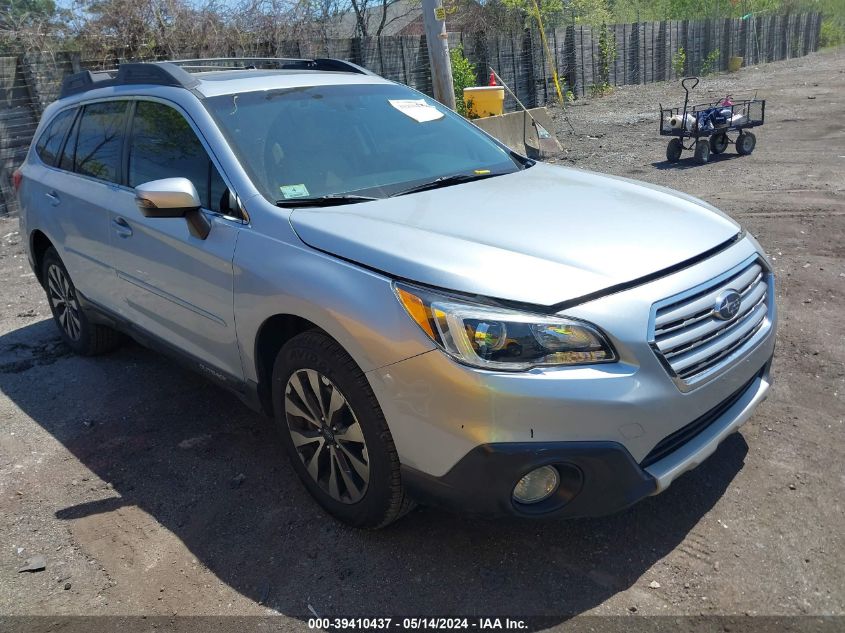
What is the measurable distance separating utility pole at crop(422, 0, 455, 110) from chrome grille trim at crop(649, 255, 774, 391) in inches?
305

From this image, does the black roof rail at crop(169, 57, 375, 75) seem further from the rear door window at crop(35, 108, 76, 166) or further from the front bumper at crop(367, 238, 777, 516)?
the front bumper at crop(367, 238, 777, 516)

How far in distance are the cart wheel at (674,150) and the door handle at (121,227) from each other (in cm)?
927

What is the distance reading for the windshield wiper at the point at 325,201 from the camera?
311 centimetres

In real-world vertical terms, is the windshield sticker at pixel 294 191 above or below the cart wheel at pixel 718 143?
above

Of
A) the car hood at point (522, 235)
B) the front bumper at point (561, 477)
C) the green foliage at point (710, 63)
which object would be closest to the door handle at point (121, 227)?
the car hood at point (522, 235)

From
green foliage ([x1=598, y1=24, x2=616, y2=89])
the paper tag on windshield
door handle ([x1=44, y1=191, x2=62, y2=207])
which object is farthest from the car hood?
green foliage ([x1=598, y1=24, x2=616, y2=89])

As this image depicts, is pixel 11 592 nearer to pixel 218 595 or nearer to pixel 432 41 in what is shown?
pixel 218 595

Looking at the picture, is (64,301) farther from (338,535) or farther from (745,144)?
(745,144)

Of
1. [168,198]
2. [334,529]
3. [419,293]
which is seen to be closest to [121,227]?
[168,198]

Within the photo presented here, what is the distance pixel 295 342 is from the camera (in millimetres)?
2887

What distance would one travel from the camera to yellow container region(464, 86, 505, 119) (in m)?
12.8

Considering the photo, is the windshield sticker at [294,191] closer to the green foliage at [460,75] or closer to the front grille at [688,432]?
the front grille at [688,432]

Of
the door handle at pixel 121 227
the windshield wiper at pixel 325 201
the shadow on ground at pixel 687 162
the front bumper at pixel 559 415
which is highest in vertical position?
the windshield wiper at pixel 325 201

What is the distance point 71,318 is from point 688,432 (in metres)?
4.37
